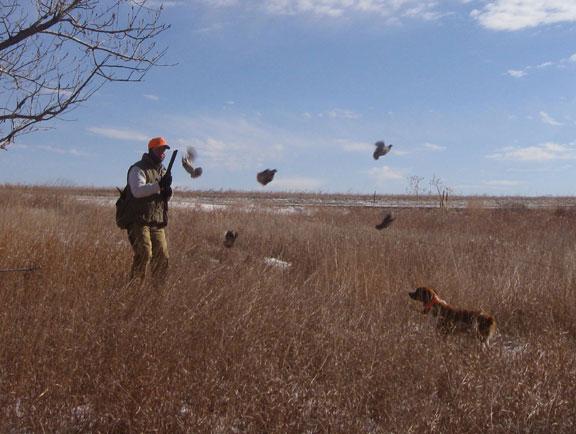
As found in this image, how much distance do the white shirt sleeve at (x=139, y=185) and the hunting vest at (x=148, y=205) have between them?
0.09 metres

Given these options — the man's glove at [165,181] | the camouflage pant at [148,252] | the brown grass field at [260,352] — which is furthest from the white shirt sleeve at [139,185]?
the brown grass field at [260,352]

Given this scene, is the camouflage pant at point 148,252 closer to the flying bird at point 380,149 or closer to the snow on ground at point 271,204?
the flying bird at point 380,149

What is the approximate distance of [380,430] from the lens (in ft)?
11.7

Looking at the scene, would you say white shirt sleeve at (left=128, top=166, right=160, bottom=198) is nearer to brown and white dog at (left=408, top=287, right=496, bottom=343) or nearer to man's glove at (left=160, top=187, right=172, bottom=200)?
man's glove at (left=160, top=187, right=172, bottom=200)

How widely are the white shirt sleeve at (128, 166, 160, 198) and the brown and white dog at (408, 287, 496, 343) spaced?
277 cm

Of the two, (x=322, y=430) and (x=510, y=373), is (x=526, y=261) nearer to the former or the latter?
(x=510, y=373)

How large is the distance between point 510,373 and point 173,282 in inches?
118

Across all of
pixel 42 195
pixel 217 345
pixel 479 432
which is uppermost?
pixel 42 195

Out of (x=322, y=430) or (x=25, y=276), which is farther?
(x=25, y=276)

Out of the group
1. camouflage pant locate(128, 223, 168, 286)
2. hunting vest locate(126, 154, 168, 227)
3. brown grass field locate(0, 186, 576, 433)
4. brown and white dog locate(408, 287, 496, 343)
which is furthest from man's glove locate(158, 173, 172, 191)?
brown and white dog locate(408, 287, 496, 343)

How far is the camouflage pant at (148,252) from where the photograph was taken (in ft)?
19.4

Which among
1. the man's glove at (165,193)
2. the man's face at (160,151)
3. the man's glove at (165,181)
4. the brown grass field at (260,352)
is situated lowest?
the brown grass field at (260,352)

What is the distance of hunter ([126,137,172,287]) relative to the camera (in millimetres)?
5863

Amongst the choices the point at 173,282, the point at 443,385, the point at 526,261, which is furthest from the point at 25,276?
the point at 526,261
